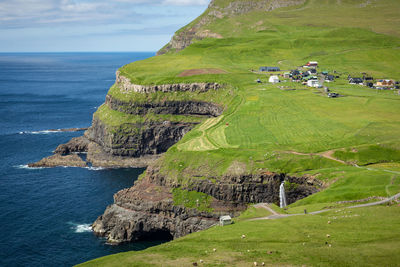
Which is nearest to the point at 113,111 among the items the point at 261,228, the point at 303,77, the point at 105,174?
the point at 105,174

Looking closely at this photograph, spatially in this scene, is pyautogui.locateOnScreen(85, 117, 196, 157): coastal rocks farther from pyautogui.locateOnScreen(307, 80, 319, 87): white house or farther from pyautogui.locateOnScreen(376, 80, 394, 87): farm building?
pyautogui.locateOnScreen(376, 80, 394, 87): farm building

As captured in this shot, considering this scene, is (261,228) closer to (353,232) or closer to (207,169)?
(353,232)

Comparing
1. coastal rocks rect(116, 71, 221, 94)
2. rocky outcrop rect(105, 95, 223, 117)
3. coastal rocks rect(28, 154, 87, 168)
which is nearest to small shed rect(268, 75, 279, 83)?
coastal rocks rect(116, 71, 221, 94)

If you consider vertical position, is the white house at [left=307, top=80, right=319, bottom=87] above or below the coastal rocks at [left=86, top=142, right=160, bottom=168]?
above

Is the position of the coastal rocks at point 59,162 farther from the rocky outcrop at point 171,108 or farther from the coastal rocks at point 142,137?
the rocky outcrop at point 171,108

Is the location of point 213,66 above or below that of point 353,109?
above

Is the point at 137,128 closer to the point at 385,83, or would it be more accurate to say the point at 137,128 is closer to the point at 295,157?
the point at 295,157
